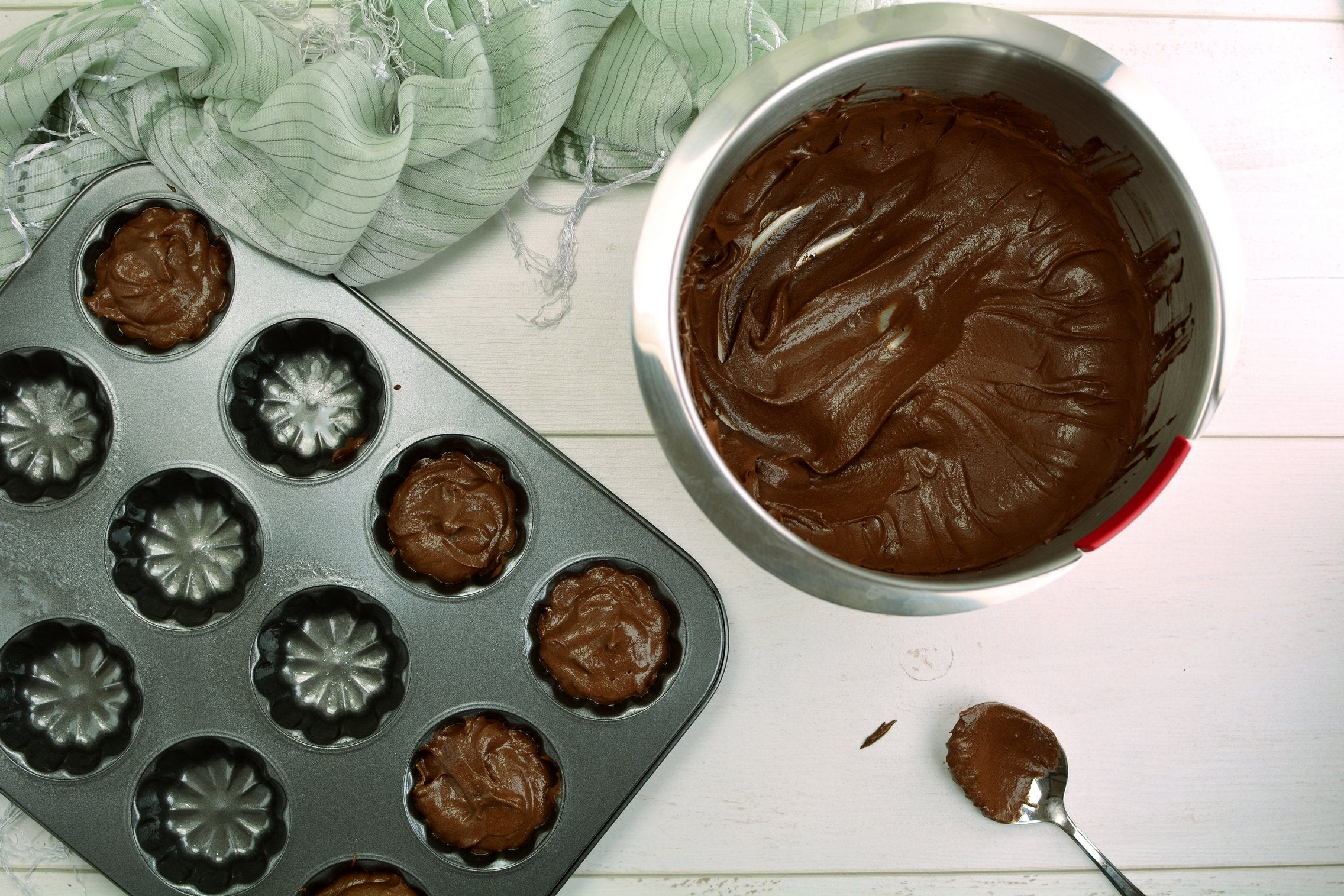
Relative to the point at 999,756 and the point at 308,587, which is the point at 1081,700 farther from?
the point at 308,587

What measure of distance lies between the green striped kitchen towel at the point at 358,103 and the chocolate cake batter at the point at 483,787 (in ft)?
3.13

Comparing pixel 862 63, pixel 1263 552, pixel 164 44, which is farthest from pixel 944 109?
pixel 164 44

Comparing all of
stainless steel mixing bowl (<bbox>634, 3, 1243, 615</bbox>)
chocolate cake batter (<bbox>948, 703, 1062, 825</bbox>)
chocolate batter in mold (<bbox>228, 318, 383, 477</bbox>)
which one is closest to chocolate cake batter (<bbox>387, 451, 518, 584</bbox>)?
chocolate batter in mold (<bbox>228, 318, 383, 477</bbox>)

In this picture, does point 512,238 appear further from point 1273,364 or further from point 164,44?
point 1273,364

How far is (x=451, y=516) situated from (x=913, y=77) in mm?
1146

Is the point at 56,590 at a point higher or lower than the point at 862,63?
lower

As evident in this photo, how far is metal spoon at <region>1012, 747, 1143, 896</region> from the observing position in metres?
1.87

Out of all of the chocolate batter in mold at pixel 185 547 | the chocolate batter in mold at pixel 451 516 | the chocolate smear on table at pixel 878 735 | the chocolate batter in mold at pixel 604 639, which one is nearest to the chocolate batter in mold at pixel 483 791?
the chocolate batter in mold at pixel 604 639

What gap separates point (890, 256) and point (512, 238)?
794 mm

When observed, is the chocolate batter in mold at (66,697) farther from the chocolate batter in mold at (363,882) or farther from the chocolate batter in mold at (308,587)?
the chocolate batter in mold at (363,882)

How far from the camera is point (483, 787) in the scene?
1760 mm

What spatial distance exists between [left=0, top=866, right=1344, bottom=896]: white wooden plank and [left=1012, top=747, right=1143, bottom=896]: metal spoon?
7cm

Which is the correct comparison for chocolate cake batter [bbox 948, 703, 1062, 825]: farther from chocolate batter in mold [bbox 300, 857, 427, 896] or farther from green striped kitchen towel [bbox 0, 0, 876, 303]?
green striped kitchen towel [bbox 0, 0, 876, 303]

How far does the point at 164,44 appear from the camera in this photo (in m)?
1.64
